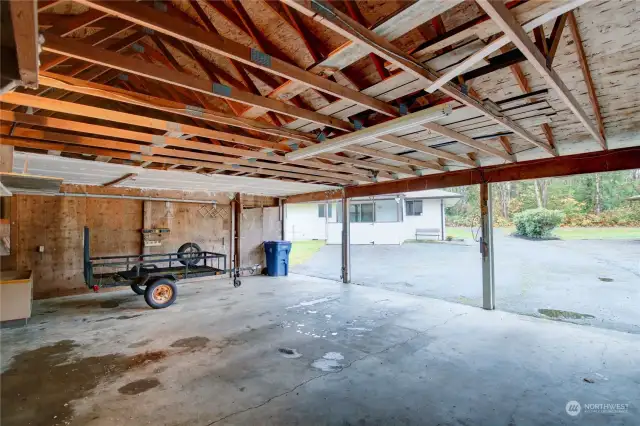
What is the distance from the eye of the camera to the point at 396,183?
23.4ft

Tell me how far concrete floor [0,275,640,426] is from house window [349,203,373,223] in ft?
40.7

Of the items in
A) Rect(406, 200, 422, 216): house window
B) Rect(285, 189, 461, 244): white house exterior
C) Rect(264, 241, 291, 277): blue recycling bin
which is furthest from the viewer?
Rect(406, 200, 422, 216): house window

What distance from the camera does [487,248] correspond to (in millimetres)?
5727

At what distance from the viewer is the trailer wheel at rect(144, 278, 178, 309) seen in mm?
5723

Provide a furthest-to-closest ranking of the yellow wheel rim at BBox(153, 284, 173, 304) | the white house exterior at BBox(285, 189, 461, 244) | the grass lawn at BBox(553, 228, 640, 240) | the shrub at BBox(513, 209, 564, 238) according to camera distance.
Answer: the grass lawn at BBox(553, 228, 640, 240) → the shrub at BBox(513, 209, 564, 238) → the white house exterior at BBox(285, 189, 461, 244) → the yellow wheel rim at BBox(153, 284, 173, 304)

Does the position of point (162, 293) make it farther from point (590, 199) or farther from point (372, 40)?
point (590, 199)

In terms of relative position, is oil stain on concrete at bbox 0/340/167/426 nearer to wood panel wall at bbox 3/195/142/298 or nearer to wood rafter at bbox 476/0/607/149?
wood panel wall at bbox 3/195/142/298

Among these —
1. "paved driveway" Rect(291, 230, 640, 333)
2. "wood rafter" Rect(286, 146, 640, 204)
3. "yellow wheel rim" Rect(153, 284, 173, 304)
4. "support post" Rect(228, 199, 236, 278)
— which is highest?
"wood rafter" Rect(286, 146, 640, 204)

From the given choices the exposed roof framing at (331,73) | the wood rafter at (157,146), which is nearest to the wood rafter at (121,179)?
the exposed roof framing at (331,73)

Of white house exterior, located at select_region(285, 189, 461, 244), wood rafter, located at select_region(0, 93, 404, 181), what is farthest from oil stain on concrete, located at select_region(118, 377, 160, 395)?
white house exterior, located at select_region(285, 189, 461, 244)

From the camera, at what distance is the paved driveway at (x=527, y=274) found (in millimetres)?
6000

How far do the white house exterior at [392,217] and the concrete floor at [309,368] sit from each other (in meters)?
11.9

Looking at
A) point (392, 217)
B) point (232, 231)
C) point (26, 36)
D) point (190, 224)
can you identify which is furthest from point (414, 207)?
point (26, 36)

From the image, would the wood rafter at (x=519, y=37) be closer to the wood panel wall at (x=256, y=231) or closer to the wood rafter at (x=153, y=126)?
the wood rafter at (x=153, y=126)
